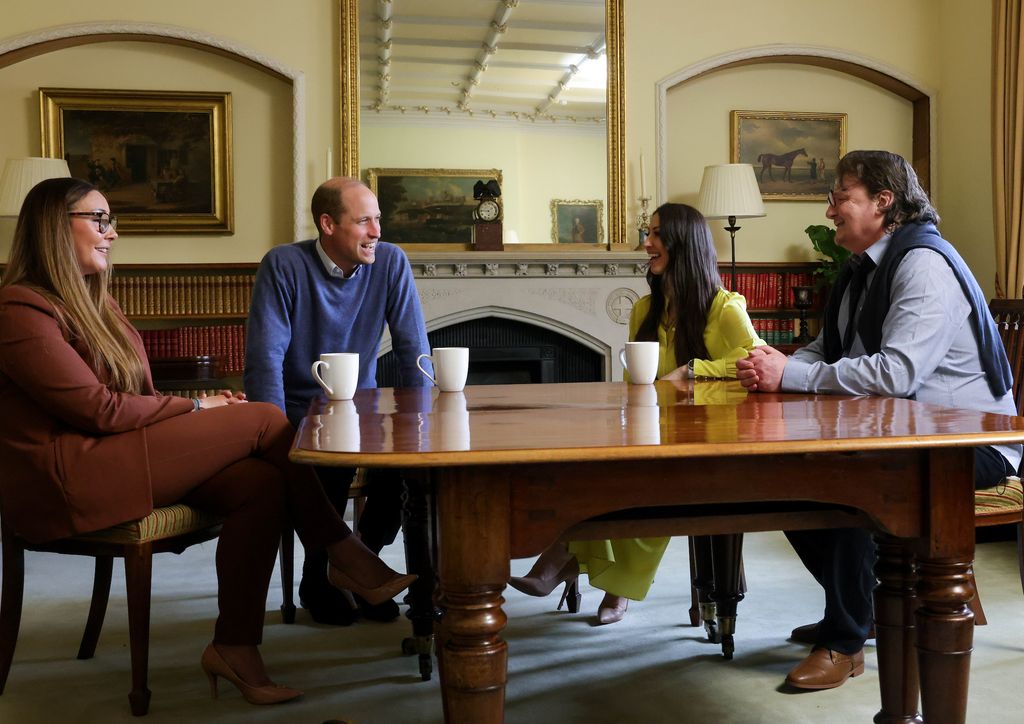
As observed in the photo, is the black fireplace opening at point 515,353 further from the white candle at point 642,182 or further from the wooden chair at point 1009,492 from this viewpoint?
the wooden chair at point 1009,492

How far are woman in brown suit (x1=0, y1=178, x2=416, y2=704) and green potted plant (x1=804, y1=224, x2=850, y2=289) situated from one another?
3936 mm

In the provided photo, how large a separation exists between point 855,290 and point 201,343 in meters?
3.54

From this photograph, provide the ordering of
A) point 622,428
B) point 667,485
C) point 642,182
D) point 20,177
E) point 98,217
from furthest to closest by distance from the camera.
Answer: point 642,182 < point 20,177 < point 98,217 < point 622,428 < point 667,485

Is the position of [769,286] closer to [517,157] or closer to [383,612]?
[517,157]

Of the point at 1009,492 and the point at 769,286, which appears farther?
the point at 769,286

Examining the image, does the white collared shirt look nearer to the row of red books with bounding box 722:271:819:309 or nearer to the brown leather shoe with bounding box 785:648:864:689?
the brown leather shoe with bounding box 785:648:864:689

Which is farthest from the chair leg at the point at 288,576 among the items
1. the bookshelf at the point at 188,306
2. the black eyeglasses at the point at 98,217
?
the bookshelf at the point at 188,306

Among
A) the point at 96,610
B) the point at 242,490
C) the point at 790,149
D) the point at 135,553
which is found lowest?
the point at 96,610

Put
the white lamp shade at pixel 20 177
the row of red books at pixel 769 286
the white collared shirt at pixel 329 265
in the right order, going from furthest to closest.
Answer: the row of red books at pixel 769 286, the white lamp shade at pixel 20 177, the white collared shirt at pixel 329 265

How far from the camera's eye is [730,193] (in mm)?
5168

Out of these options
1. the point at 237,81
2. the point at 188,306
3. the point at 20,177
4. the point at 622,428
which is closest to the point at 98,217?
the point at 622,428

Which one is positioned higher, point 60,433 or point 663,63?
point 663,63

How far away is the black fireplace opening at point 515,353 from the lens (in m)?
5.39

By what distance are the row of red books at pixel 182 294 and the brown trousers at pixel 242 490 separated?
294 cm
